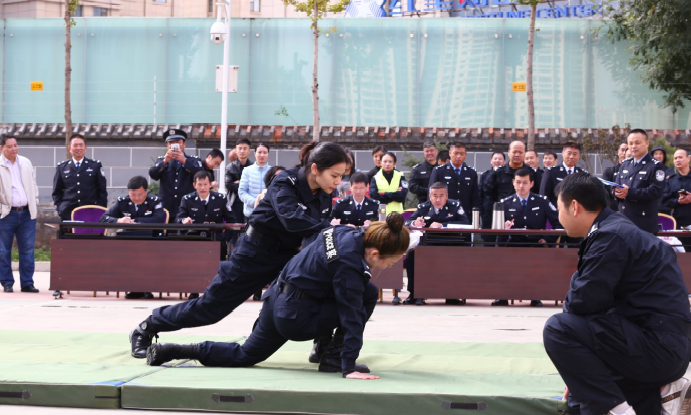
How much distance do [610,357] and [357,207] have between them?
617 centimetres

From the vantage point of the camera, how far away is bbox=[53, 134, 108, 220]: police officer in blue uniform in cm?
1048

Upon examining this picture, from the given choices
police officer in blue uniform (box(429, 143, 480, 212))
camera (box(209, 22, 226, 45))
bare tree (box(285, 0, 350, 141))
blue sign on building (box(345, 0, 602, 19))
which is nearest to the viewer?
police officer in blue uniform (box(429, 143, 480, 212))

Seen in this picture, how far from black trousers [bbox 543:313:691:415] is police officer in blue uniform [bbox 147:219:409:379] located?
1.06m

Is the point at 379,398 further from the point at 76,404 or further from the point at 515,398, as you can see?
the point at 76,404

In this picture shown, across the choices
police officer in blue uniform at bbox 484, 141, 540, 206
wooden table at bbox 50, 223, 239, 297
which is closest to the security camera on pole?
wooden table at bbox 50, 223, 239, 297

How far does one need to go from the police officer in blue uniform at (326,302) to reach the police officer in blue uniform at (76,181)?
618 cm

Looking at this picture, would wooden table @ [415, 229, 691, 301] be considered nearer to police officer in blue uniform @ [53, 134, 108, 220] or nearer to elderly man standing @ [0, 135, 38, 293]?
police officer in blue uniform @ [53, 134, 108, 220]

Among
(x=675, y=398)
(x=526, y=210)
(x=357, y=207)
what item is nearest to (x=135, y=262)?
(x=357, y=207)

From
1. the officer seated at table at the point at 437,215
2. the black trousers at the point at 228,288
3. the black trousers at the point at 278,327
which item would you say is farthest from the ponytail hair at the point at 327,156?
the officer seated at table at the point at 437,215

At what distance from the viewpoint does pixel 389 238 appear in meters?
4.37

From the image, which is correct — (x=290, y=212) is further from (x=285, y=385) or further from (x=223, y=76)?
(x=223, y=76)

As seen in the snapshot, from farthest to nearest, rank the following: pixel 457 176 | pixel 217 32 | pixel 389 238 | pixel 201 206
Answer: pixel 217 32, pixel 457 176, pixel 201 206, pixel 389 238

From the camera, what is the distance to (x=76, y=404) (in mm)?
4125

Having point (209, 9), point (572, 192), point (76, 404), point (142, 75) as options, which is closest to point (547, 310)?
point (572, 192)
